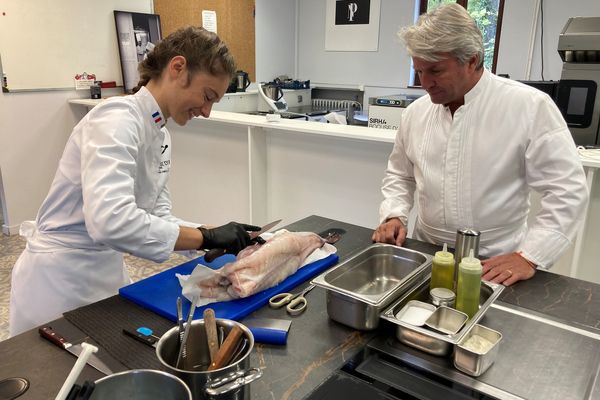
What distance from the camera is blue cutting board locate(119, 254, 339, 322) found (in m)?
1.09

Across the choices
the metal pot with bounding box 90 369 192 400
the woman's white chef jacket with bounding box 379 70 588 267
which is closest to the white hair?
the woman's white chef jacket with bounding box 379 70 588 267

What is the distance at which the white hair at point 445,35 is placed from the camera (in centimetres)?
134

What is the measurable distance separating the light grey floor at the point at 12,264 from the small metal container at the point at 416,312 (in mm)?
2393

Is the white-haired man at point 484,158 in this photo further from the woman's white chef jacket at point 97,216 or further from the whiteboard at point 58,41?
the whiteboard at point 58,41

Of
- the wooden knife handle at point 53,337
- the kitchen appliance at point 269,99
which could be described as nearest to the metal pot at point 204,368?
the wooden knife handle at point 53,337

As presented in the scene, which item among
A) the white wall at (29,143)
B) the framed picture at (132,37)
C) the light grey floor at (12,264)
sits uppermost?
the framed picture at (132,37)

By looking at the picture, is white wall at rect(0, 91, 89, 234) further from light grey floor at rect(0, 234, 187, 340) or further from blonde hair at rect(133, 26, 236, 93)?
blonde hair at rect(133, 26, 236, 93)

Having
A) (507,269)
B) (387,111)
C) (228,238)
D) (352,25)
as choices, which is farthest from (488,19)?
(228,238)

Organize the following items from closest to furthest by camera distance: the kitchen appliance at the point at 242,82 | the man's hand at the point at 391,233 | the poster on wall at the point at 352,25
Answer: the man's hand at the point at 391,233
the kitchen appliance at the point at 242,82
the poster on wall at the point at 352,25

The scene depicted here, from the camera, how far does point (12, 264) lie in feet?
10.6

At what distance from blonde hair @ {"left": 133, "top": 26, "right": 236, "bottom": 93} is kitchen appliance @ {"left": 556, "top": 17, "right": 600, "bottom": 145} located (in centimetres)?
232

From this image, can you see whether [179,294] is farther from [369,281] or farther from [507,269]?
[507,269]

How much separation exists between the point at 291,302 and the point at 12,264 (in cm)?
291

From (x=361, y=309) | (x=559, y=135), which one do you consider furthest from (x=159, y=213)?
(x=559, y=135)
